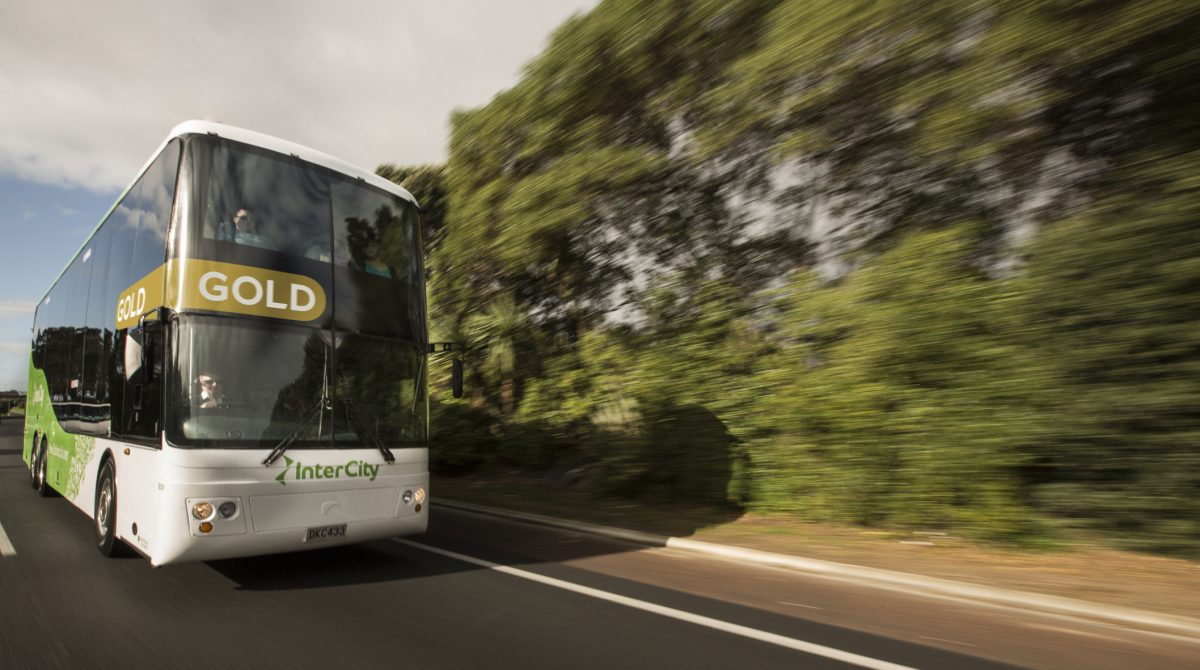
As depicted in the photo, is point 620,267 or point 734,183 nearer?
point 734,183

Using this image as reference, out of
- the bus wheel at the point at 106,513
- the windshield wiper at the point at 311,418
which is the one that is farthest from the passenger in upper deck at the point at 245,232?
the bus wheel at the point at 106,513

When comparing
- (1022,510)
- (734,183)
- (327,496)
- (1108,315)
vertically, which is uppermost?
(734,183)

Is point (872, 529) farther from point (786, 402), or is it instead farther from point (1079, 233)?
point (1079, 233)

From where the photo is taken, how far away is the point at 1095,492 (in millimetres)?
6754

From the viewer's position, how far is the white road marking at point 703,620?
444 centimetres

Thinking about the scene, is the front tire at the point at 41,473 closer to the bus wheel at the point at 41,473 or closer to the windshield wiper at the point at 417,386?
the bus wheel at the point at 41,473

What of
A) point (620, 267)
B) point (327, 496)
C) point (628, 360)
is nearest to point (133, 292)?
point (327, 496)

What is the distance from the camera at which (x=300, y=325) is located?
599cm

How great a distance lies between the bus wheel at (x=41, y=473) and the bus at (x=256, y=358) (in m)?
4.71

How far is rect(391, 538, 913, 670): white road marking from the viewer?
4441 mm

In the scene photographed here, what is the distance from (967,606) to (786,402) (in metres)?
3.89

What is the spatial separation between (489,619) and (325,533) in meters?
1.78

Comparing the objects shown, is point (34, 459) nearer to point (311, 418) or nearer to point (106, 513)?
point (106, 513)

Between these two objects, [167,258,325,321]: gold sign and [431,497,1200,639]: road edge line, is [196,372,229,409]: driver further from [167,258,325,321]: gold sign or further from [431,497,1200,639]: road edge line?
[431,497,1200,639]: road edge line
